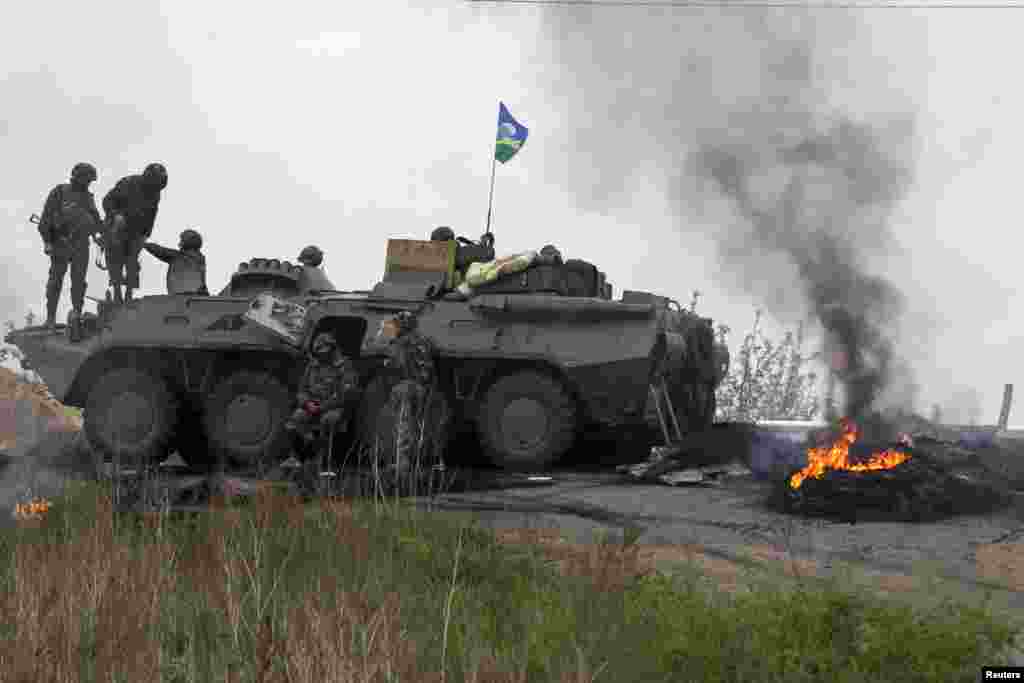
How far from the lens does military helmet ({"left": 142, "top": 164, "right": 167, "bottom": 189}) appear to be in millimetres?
15422

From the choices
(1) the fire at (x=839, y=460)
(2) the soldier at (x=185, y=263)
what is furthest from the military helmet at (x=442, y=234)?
(1) the fire at (x=839, y=460)

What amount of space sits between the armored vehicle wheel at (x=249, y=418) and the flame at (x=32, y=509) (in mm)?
4723

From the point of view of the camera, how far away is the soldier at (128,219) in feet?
50.2

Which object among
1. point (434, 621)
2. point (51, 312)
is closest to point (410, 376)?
point (51, 312)

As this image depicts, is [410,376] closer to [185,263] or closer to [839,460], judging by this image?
[839,460]

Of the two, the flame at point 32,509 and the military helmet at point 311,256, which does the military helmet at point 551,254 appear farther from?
the flame at point 32,509

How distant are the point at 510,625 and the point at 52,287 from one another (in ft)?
37.5

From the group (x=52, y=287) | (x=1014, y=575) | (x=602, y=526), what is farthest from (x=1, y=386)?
(x=1014, y=575)

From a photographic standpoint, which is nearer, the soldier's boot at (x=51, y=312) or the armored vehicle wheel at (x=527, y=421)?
the armored vehicle wheel at (x=527, y=421)

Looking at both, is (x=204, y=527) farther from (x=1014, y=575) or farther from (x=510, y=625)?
(x=1014, y=575)

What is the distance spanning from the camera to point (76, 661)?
4.73 m

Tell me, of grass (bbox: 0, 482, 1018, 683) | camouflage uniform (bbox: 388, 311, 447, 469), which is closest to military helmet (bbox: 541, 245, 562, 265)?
camouflage uniform (bbox: 388, 311, 447, 469)

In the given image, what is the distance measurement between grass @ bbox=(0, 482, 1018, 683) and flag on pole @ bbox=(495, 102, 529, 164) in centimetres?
936

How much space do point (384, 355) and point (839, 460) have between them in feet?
16.7
